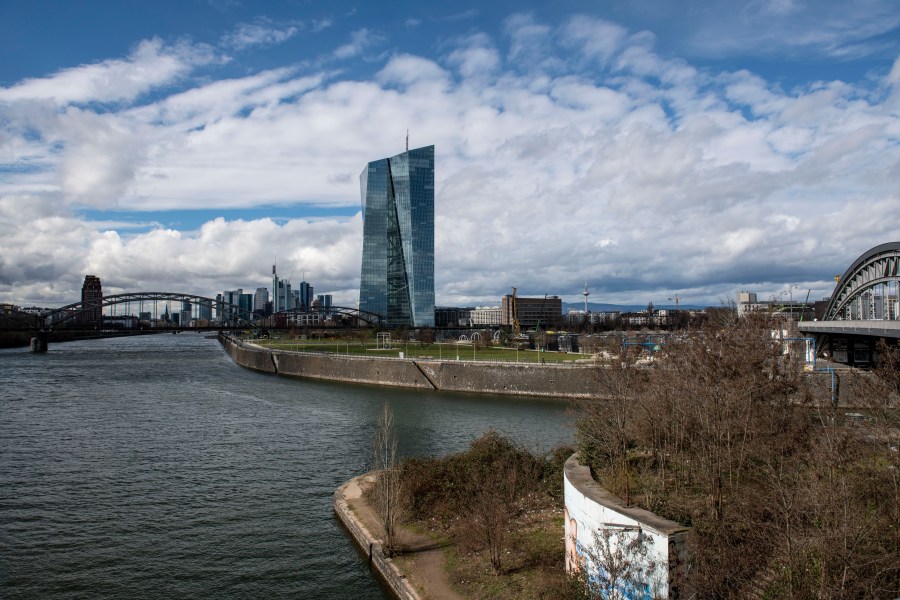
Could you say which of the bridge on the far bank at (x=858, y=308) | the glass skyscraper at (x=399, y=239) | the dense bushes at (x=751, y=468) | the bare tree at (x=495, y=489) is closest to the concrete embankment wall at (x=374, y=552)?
the bare tree at (x=495, y=489)

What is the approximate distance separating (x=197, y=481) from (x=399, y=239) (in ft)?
429

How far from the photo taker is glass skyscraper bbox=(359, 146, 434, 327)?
151 metres

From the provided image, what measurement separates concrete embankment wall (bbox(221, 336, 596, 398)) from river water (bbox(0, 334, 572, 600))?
2.78 m

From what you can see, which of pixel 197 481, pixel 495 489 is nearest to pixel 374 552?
pixel 495 489

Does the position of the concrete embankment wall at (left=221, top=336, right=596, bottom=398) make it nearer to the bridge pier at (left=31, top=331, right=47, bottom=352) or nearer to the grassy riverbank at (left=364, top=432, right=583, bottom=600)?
the grassy riverbank at (left=364, top=432, right=583, bottom=600)

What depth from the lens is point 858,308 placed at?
55.8 m

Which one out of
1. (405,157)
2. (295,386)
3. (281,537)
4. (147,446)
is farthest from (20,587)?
(405,157)

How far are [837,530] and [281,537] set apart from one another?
1455 centimetres

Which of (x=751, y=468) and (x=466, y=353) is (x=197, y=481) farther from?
(x=466, y=353)

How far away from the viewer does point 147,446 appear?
1189 inches

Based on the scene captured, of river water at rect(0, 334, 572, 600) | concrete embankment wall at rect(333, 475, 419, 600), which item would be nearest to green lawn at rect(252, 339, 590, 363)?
river water at rect(0, 334, 572, 600)

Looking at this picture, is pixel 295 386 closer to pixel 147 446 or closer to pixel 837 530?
pixel 147 446

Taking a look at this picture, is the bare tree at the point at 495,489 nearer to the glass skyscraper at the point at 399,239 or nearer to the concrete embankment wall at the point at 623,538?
the concrete embankment wall at the point at 623,538

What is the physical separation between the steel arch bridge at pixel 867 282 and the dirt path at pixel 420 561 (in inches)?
1558
